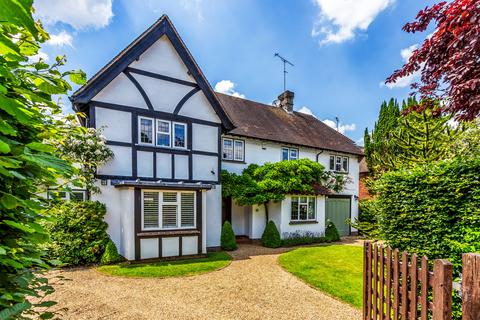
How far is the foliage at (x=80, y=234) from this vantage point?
9094 millimetres

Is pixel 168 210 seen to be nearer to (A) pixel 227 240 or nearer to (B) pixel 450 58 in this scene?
(A) pixel 227 240

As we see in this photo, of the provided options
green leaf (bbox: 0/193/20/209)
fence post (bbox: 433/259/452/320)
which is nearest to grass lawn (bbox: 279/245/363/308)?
fence post (bbox: 433/259/452/320)

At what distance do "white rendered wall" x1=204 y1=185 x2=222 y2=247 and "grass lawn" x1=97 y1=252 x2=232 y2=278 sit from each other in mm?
2082

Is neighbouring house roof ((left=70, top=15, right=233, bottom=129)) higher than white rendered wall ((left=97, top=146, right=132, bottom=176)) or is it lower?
higher

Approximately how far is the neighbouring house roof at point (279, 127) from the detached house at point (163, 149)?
1350 millimetres

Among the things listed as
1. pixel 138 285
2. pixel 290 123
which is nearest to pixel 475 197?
pixel 138 285

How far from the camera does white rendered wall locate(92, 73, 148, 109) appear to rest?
34.0 feet

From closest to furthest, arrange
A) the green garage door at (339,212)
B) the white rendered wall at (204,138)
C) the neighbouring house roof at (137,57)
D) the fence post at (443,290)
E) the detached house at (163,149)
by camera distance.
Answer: the fence post at (443,290), the neighbouring house roof at (137,57), the detached house at (163,149), the white rendered wall at (204,138), the green garage door at (339,212)

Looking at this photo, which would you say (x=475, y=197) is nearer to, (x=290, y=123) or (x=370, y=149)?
(x=290, y=123)

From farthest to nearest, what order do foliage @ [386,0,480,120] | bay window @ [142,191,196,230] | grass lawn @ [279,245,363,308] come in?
bay window @ [142,191,196,230]
grass lawn @ [279,245,363,308]
foliage @ [386,0,480,120]

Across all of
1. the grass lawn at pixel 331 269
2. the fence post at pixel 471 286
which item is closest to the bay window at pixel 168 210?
the grass lawn at pixel 331 269

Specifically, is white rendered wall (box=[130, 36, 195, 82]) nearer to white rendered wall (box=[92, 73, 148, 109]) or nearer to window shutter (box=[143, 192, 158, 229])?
white rendered wall (box=[92, 73, 148, 109])

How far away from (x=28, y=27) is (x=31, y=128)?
1170mm

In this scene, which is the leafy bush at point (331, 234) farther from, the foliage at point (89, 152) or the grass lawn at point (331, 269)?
the foliage at point (89, 152)
